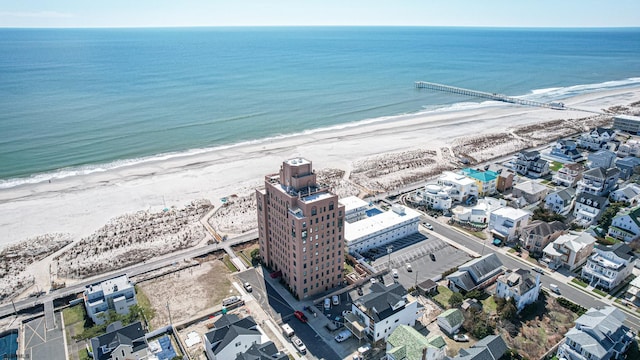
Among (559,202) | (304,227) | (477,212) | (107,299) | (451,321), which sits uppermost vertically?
(304,227)

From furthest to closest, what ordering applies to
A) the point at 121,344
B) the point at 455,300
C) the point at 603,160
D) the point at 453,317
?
the point at 603,160 → the point at 455,300 → the point at 453,317 → the point at 121,344

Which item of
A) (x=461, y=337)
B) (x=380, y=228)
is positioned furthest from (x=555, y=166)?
(x=461, y=337)

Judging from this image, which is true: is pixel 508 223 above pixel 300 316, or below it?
above

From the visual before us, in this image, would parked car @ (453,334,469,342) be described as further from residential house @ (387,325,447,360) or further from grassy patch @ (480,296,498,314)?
grassy patch @ (480,296,498,314)

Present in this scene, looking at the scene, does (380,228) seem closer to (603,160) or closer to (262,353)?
(262,353)

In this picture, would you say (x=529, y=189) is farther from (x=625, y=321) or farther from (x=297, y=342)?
(x=297, y=342)

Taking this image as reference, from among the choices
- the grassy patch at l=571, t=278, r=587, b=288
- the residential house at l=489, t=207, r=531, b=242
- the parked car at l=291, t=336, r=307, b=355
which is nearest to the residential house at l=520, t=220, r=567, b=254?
the residential house at l=489, t=207, r=531, b=242
